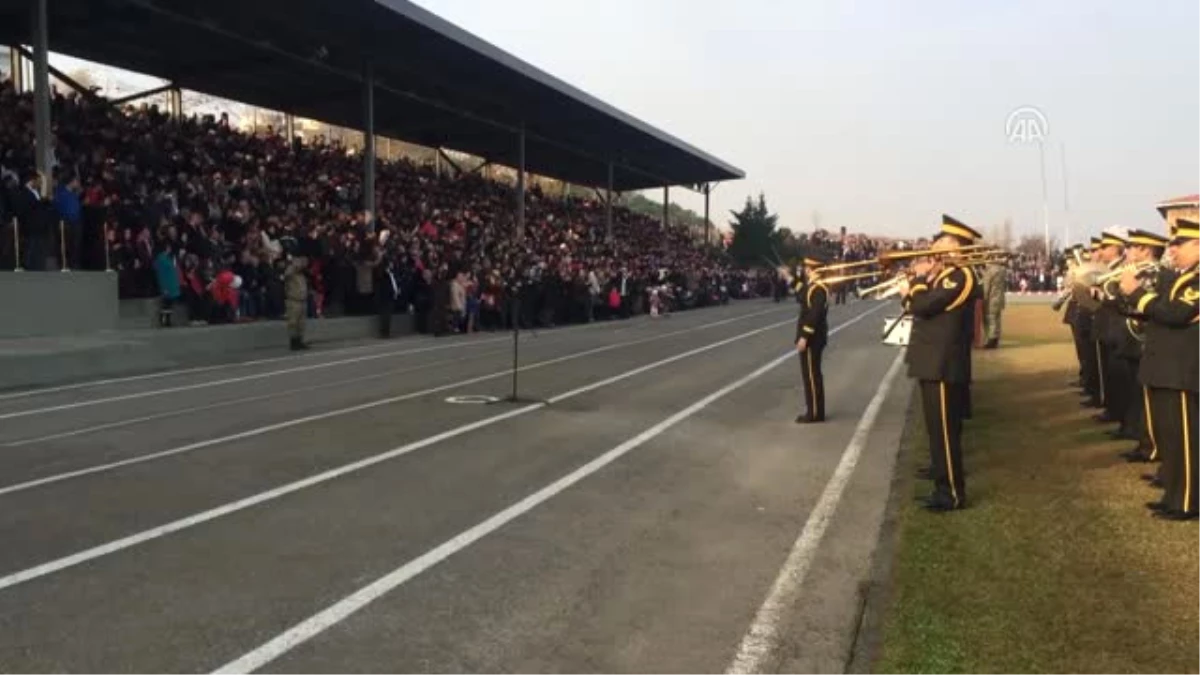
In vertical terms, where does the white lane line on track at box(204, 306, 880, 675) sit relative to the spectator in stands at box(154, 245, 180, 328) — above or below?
below

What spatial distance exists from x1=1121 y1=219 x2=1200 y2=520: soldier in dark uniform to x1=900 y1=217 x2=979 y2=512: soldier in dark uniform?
1213 millimetres

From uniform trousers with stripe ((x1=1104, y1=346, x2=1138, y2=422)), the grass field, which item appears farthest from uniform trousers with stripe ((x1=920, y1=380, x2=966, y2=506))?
uniform trousers with stripe ((x1=1104, y1=346, x2=1138, y2=422))

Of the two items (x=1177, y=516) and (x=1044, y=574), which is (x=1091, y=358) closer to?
(x=1177, y=516)

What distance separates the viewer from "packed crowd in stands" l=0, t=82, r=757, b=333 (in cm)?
→ 2045

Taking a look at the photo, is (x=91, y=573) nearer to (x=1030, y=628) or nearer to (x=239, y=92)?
(x=1030, y=628)

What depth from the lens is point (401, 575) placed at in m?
6.22

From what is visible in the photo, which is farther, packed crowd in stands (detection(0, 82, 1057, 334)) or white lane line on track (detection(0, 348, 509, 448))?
packed crowd in stands (detection(0, 82, 1057, 334))

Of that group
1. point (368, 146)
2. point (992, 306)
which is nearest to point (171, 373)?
point (368, 146)

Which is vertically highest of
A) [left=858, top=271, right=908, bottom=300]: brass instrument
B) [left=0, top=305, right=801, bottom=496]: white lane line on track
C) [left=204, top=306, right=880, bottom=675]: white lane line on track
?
[left=858, top=271, right=908, bottom=300]: brass instrument

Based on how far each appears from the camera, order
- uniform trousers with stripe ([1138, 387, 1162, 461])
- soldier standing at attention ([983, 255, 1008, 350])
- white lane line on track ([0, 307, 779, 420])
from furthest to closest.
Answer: soldier standing at attention ([983, 255, 1008, 350]) < white lane line on track ([0, 307, 779, 420]) < uniform trousers with stripe ([1138, 387, 1162, 461])

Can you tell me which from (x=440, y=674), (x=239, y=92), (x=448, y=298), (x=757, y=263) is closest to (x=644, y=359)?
(x=448, y=298)

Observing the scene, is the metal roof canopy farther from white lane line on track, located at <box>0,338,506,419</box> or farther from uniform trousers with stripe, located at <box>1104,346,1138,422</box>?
uniform trousers with stripe, located at <box>1104,346,1138,422</box>

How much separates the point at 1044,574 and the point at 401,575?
3581mm

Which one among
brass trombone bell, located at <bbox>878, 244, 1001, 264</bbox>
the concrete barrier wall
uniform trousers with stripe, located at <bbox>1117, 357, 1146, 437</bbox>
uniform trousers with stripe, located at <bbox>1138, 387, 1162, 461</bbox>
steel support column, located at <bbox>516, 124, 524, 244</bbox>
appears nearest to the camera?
brass trombone bell, located at <bbox>878, 244, 1001, 264</bbox>
